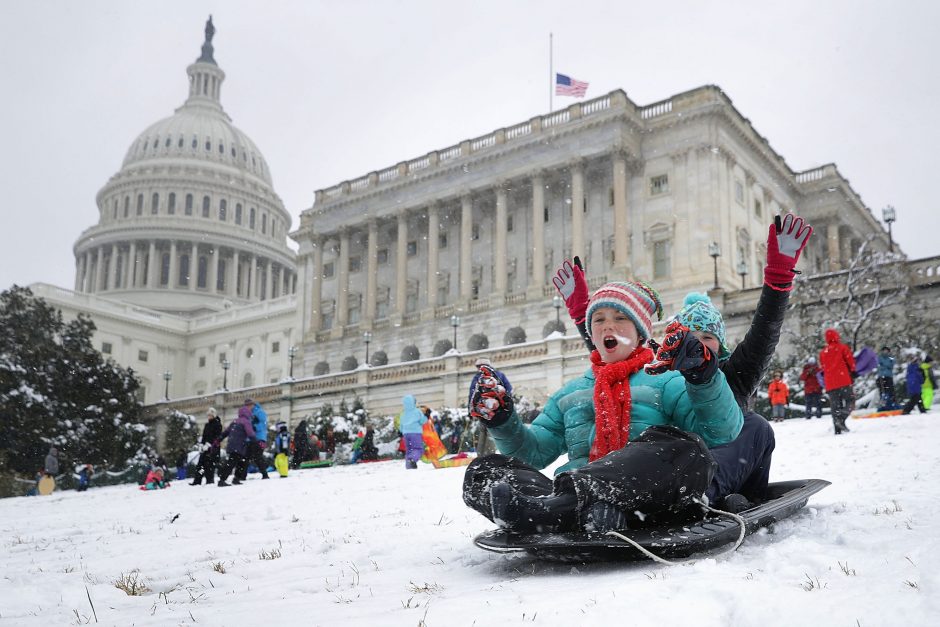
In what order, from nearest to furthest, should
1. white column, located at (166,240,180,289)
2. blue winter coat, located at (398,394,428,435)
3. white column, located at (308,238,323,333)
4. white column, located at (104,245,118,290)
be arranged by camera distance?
blue winter coat, located at (398,394,428,435) < white column, located at (308,238,323,333) < white column, located at (166,240,180,289) < white column, located at (104,245,118,290)

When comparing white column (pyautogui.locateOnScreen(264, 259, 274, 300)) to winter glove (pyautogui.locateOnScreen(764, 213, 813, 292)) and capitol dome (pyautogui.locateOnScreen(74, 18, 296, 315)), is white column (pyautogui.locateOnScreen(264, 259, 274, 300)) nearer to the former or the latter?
capitol dome (pyautogui.locateOnScreen(74, 18, 296, 315))

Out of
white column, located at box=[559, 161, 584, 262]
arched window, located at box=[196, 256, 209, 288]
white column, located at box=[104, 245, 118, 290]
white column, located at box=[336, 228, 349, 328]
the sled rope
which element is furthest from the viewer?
arched window, located at box=[196, 256, 209, 288]

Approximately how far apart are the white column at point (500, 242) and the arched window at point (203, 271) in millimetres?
57387

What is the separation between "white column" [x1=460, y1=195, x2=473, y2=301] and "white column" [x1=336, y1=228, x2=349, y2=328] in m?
10.4

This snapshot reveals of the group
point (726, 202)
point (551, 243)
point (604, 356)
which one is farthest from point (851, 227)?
point (604, 356)

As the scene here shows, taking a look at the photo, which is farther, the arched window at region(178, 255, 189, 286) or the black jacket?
the arched window at region(178, 255, 189, 286)

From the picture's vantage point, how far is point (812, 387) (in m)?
20.2

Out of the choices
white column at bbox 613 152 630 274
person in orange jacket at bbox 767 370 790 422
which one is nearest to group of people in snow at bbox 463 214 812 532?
person in orange jacket at bbox 767 370 790 422

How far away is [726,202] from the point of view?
48.0 meters

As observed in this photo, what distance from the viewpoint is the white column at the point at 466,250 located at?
5441 centimetres

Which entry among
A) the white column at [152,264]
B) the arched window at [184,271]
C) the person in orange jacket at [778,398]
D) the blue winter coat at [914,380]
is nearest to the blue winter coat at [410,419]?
the person in orange jacket at [778,398]

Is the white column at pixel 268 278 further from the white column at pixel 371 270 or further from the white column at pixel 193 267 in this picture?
the white column at pixel 371 270

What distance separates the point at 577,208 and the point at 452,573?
46.0 metres

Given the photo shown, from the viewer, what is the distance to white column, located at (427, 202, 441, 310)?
56.2 m
